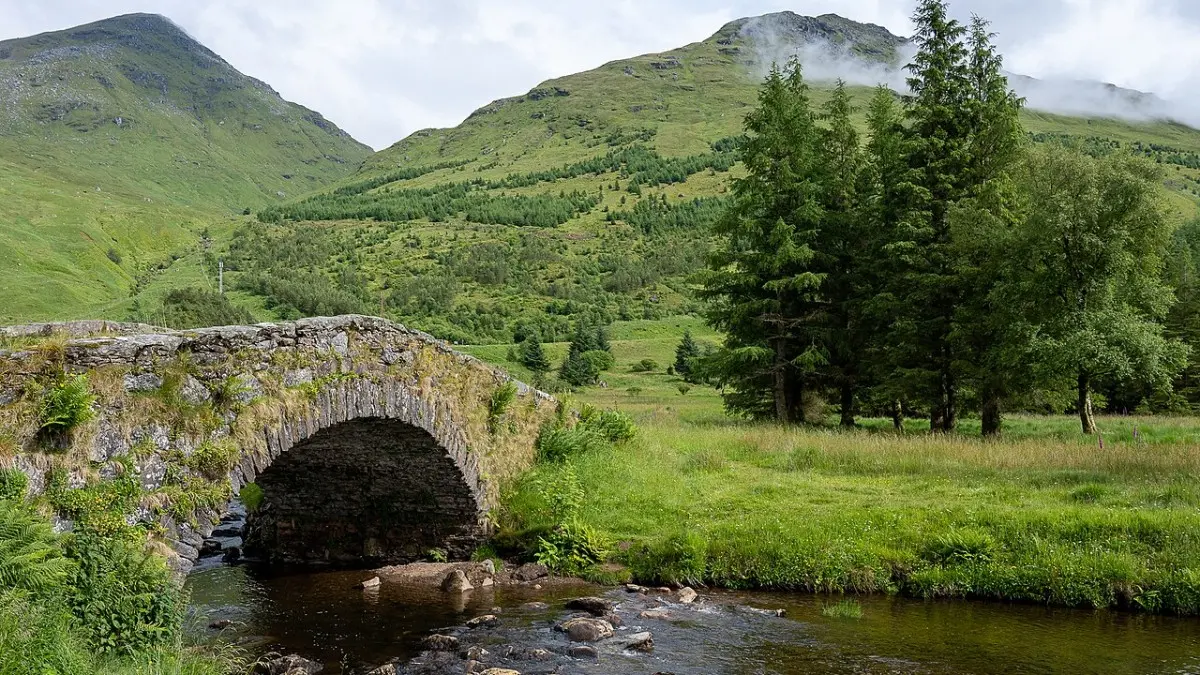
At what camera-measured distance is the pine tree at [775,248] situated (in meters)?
28.7

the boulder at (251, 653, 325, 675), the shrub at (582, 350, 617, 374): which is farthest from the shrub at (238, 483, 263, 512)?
the shrub at (582, 350, 617, 374)

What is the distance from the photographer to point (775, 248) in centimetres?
2884

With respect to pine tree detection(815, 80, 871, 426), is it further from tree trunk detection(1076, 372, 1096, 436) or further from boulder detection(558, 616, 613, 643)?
boulder detection(558, 616, 613, 643)

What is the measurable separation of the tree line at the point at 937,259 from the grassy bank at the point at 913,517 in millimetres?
4790

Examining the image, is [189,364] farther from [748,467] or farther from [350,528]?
[748,467]

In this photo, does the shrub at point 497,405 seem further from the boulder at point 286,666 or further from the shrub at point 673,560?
the boulder at point 286,666

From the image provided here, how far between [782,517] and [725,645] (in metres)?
4.97

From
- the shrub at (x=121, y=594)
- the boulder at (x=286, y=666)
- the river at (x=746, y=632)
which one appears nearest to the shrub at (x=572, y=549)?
the river at (x=746, y=632)

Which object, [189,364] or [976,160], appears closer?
[189,364]

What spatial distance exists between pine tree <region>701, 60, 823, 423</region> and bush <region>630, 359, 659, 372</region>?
3675 cm

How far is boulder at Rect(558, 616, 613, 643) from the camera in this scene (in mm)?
11164

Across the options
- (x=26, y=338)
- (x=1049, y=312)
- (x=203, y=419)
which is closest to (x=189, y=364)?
(x=203, y=419)

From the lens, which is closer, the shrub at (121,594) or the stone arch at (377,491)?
the shrub at (121,594)

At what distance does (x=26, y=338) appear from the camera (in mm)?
8781
